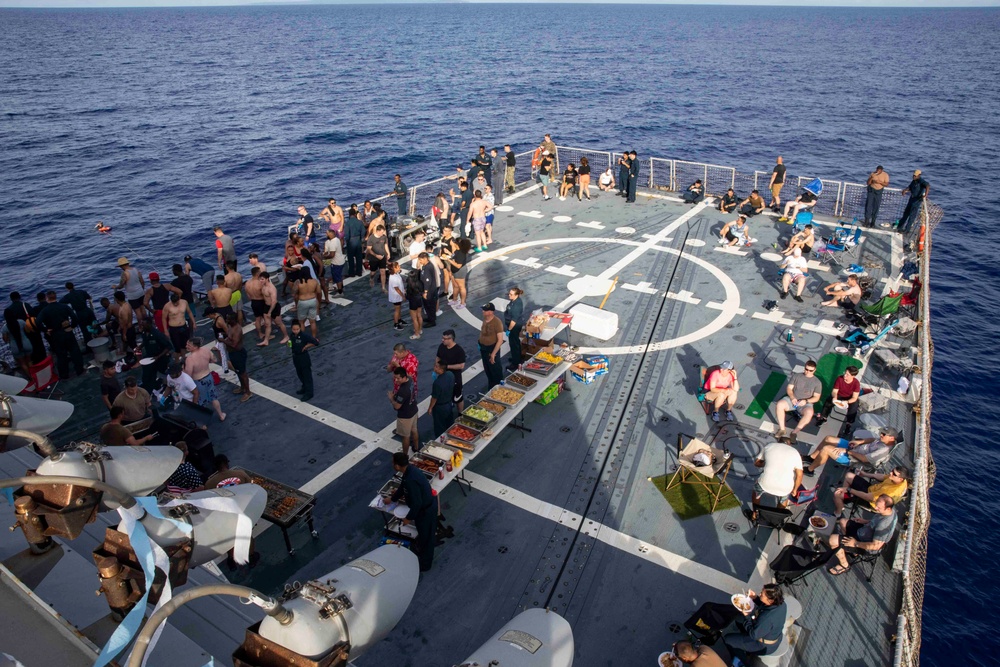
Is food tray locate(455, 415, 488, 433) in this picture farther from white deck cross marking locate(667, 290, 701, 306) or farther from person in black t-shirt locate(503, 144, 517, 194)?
person in black t-shirt locate(503, 144, 517, 194)

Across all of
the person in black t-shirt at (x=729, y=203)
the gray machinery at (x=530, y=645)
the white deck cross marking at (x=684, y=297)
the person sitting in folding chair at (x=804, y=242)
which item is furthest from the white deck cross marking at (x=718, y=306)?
the gray machinery at (x=530, y=645)

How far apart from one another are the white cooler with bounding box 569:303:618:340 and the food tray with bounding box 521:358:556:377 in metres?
3.22

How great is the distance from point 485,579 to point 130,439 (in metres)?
6.59

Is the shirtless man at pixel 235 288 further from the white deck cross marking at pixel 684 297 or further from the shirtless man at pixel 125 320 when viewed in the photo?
the white deck cross marking at pixel 684 297

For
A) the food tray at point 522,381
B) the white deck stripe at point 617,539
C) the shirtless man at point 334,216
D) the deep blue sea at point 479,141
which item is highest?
the shirtless man at point 334,216

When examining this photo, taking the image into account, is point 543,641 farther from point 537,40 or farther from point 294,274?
point 537,40

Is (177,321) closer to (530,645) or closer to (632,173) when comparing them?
(530,645)

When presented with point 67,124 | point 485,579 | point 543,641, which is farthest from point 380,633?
point 67,124

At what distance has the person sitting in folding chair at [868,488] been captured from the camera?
1105 cm

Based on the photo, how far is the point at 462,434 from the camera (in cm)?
1257

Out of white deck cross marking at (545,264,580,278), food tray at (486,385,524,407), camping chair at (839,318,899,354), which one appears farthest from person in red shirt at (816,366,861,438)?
white deck cross marking at (545,264,580,278)

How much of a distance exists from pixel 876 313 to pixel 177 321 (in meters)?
17.8

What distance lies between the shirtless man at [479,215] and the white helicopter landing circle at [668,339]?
553 mm

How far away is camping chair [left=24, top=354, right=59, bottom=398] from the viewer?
50.3 feet
